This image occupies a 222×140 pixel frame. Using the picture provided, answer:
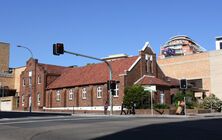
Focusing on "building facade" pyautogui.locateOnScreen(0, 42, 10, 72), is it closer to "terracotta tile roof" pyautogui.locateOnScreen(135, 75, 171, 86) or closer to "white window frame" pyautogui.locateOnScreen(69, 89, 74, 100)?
"white window frame" pyautogui.locateOnScreen(69, 89, 74, 100)

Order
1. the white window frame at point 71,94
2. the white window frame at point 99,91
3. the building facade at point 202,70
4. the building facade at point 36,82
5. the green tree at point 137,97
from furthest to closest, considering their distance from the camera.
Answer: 1. the building facade at point 202,70
2. the building facade at point 36,82
3. the white window frame at point 71,94
4. the white window frame at point 99,91
5. the green tree at point 137,97

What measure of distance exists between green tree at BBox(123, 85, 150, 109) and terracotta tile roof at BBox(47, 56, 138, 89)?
5.84 m

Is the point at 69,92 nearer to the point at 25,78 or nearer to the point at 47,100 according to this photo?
the point at 47,100

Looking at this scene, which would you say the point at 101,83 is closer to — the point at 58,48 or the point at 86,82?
the point at 86,82

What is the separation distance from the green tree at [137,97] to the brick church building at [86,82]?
3.53m

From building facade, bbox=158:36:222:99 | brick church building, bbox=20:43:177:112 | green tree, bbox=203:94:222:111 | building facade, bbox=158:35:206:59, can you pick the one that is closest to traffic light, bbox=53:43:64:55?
brick church building, bbox=20:43:177:112

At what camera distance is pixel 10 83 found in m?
97.7

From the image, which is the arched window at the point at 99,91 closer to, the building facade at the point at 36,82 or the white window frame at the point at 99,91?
the white window frame at the point at 99,91

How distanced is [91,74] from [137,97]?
14.4 metres

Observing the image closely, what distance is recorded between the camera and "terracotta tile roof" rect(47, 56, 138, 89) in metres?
53.5

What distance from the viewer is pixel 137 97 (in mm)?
45094

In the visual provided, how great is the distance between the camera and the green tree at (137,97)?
45.1 metres

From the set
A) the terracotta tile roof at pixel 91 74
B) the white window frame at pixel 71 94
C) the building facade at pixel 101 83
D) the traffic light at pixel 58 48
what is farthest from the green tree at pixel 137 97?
the traffic light at pixel 58 48

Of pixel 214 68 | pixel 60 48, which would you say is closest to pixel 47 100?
pixel 60 48
